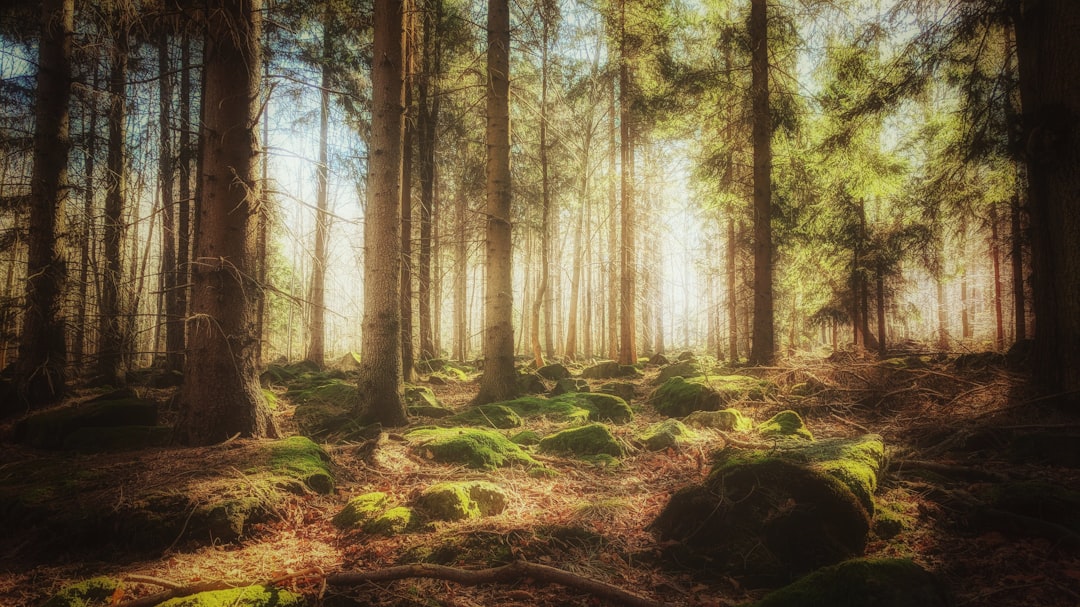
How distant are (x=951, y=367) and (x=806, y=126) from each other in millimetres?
7138

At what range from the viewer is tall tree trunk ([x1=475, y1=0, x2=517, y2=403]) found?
31.4 ft

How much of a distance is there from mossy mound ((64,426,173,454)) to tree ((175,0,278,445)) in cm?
86

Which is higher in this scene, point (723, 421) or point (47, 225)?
point (47, 225)

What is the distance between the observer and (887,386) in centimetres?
810

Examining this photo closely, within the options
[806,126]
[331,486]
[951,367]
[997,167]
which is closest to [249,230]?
[331,486]

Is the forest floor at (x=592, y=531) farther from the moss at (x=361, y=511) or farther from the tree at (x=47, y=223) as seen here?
the tree at (x=47, y=223)

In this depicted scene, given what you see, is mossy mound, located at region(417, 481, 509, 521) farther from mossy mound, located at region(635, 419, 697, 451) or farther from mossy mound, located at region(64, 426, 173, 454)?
mossy mound, located at region(64, 426, 173, 454)

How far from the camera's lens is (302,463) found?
16.4 feet

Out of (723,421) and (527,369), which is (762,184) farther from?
(527,369)

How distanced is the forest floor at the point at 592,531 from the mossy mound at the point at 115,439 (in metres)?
0.41

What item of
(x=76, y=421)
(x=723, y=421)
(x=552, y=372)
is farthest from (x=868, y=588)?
(x=552, y=372)

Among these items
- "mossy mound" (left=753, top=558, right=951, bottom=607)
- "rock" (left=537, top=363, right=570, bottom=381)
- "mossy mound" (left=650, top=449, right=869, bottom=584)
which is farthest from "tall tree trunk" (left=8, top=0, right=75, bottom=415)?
"mossy mound" (left=753, top=558, right=951, bottom=607)

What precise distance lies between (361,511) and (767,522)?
11.4ft

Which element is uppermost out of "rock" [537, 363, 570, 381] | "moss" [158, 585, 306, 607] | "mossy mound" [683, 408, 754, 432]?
"rock" [537, 363, 570, 381]
